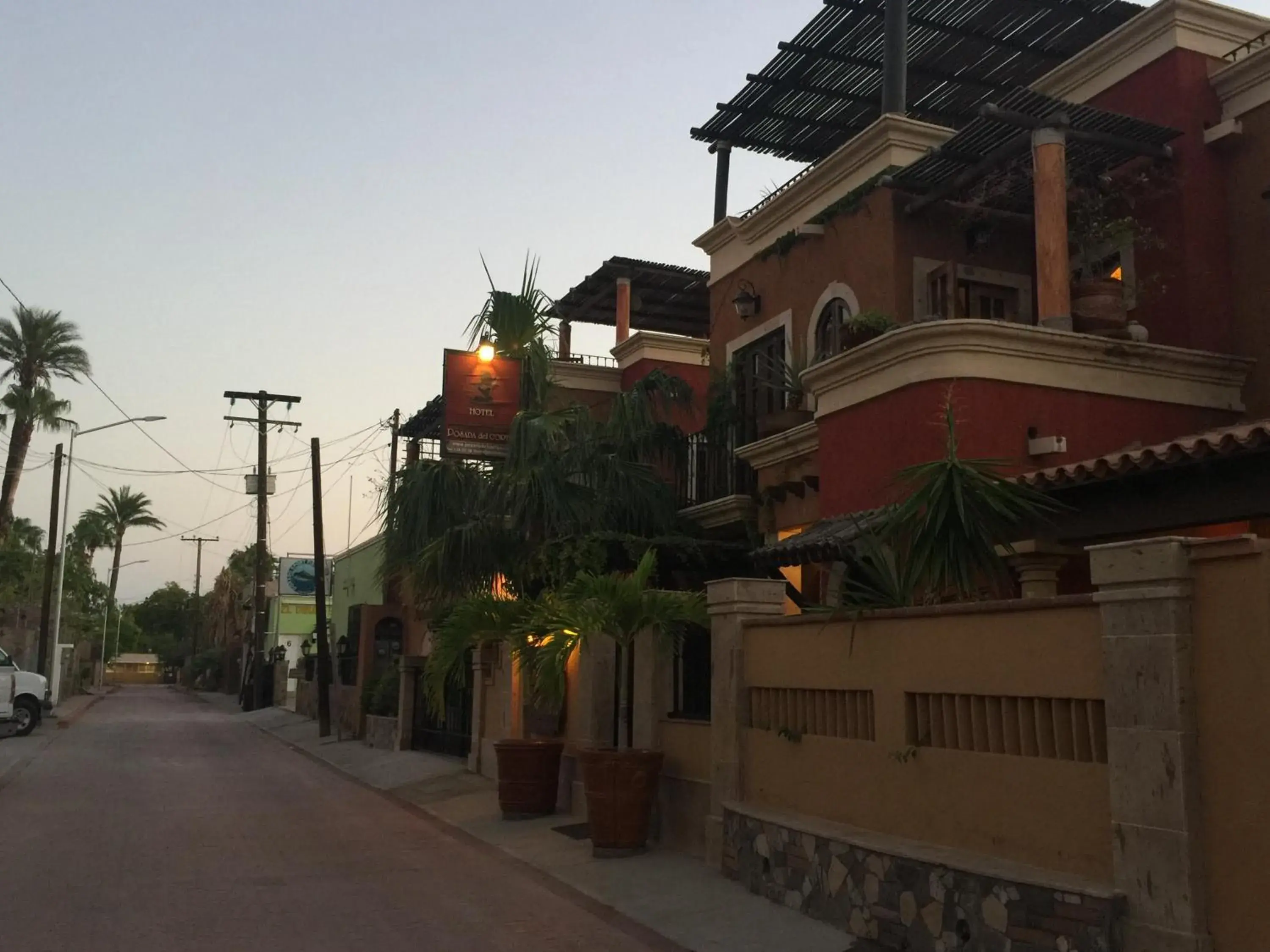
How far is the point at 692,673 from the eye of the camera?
39.3ft

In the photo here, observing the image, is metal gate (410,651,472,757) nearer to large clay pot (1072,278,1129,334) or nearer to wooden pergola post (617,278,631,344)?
wooden pergola post (617,278,631,344)

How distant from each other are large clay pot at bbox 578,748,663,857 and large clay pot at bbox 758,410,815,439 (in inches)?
195

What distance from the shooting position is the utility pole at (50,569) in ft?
118

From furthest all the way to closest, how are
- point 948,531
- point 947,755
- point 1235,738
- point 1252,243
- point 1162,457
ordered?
point 1252,243
point 1162,457
point 948,531
point 947,755
point 1235,738

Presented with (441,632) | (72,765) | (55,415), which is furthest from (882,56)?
(55,415)

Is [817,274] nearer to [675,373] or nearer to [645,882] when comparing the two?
[675,373]

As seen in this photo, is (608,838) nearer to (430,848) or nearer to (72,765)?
(430,848)

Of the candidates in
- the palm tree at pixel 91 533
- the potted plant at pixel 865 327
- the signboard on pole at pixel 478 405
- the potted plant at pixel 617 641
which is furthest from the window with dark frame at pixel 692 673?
the palm tree at pixel 91 533

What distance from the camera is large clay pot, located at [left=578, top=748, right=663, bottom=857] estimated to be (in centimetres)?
1079

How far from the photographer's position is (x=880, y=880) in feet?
24.0

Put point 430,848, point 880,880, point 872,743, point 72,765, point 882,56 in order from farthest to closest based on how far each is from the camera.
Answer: point 72,765 → point 882,56 → point 430,848 → point 872,743 → point 880,880

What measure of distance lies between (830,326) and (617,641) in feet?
17.4

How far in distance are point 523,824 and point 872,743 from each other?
6.23 metres

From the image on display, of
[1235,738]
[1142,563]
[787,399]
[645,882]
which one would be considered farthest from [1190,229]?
[645,882]
